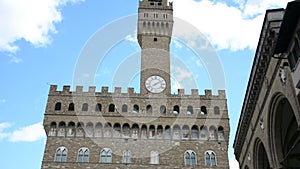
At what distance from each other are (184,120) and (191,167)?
3798mm

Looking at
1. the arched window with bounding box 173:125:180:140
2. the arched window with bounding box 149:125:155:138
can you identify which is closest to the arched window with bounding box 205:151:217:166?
the arched window with bounding box 173:125:180:140

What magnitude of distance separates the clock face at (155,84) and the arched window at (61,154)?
8413 mm

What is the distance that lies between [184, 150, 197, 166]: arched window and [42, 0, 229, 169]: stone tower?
8cm

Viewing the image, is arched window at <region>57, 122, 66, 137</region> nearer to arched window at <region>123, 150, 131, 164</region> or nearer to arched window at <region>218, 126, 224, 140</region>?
arched window at <region>123, 150, 131, 164</region>

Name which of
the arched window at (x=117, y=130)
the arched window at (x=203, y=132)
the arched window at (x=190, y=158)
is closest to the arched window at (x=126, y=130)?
the arched window at (x=117, y=130)

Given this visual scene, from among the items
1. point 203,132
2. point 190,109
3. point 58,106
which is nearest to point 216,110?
point 190,109

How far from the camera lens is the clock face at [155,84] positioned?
3056 cm

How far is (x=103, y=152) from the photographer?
1088 inches

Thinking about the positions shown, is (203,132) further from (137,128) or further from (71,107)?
(71,107)

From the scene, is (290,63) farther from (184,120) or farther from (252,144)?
(184,120)

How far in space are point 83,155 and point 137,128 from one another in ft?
15.1

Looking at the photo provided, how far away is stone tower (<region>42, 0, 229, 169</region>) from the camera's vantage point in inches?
1078

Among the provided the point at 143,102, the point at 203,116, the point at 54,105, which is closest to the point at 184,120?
the point at 203,116

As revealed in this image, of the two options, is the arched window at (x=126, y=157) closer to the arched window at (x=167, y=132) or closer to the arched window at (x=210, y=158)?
the arched window at (x=167, y=132)
